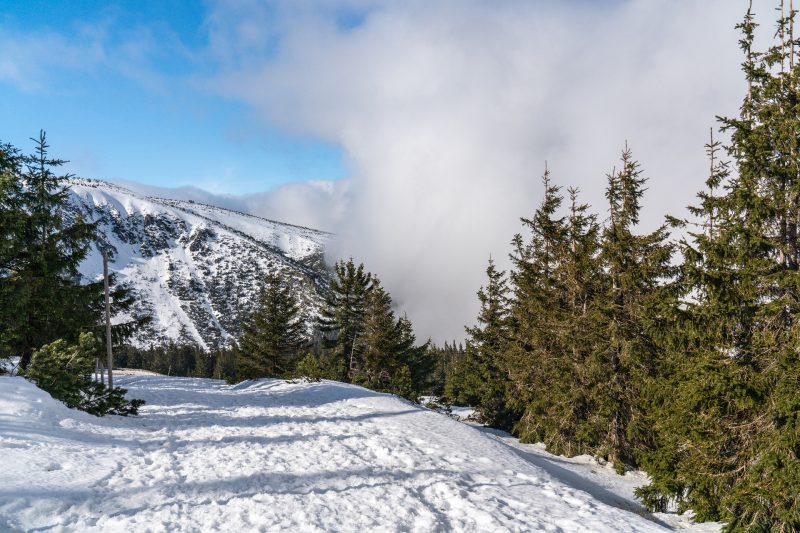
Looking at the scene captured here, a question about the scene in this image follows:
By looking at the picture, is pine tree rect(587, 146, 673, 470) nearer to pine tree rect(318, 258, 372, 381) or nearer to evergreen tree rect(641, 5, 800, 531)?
evergreen tree rect(641, 5, 800, 531)

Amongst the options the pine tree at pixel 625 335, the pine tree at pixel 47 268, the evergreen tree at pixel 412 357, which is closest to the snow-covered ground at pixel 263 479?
the pine tree at pixel 625 335

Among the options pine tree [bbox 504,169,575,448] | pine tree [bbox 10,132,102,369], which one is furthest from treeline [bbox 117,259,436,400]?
pine tree [bbox 10,132,102,369]

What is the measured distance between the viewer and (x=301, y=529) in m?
6.08

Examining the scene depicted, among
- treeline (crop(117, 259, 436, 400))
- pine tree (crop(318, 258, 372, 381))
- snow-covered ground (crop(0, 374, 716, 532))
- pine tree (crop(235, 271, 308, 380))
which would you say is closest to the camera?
snow-covered ground (crop(0, 374, 716, 532))

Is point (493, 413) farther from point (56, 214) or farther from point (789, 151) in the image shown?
point (56, 214)

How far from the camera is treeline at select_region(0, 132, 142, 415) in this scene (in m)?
12.3

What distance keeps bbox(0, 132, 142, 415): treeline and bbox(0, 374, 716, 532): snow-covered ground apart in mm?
1303

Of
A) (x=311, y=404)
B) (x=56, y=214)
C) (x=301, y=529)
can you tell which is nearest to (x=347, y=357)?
(x=311, y=404)

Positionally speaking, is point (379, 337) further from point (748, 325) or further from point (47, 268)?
point (748, 325)

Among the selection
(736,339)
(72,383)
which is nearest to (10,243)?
(72,383)

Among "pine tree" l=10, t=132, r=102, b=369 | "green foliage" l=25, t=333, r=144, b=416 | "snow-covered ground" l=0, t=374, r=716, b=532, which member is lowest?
"snow-covered ground" l=0, t=374, r=716, b=532

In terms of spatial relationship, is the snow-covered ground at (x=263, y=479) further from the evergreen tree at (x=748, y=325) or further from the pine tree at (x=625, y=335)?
the pine tree at (x=625, y=335)

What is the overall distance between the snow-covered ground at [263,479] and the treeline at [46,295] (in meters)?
1.30

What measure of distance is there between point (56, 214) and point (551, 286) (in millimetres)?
23730
